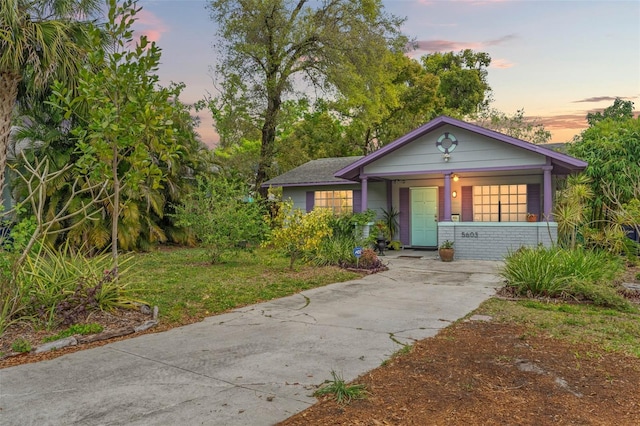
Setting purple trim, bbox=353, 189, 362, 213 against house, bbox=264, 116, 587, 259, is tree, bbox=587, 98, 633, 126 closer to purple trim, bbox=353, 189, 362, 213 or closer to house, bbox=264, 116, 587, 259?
house, bbox=264, 116, 587, 259

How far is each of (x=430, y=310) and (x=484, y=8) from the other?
37.0ft

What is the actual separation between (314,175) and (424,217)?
4.43 m

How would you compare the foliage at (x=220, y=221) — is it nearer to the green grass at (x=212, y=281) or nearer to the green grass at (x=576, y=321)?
the green grass at (x=212, y=281)

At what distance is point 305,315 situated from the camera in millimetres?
5758

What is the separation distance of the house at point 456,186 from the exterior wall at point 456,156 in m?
0.03

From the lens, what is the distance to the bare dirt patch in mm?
2766

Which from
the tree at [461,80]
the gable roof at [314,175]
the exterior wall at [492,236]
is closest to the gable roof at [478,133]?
the gable roof at [314,175]

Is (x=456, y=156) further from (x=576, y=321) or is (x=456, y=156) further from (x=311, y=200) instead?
(x=576, y=321)

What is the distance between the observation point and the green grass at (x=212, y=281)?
616cm

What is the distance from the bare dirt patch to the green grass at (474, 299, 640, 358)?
14.0 inches

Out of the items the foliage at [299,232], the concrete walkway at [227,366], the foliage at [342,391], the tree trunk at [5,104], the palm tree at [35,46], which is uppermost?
the palm tree at [35,46]

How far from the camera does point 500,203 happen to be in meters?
13.6

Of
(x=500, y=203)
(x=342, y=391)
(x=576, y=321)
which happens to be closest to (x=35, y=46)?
(x=342, y=391)

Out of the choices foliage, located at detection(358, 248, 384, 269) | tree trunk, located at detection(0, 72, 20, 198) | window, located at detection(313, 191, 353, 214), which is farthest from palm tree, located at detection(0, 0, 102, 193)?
window, located at detection(313, 191, 353, 214)
